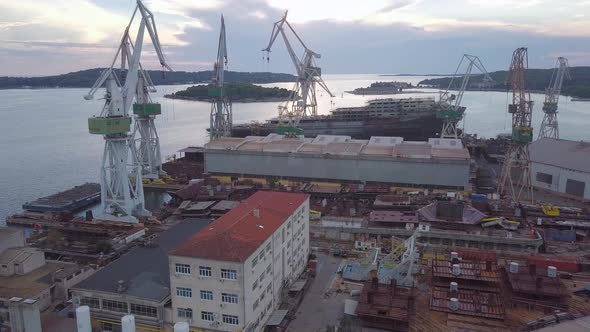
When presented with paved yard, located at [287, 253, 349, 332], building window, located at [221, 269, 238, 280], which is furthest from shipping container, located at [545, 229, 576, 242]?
building window, located at [221, 269, 238, 280]

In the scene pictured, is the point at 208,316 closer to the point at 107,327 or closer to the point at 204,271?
the point at 204,271

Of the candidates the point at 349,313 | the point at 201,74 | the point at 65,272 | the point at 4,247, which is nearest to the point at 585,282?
the point at 349,313

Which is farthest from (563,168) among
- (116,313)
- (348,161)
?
(116,313)

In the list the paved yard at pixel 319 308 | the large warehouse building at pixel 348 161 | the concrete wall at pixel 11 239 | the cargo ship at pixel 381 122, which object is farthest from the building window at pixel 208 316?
the cargo ship at pixel 381 122

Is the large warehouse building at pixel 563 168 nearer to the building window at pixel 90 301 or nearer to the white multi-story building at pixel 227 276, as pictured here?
the white multi-story building at pixel 227 276

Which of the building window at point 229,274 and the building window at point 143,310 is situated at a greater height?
the building window at point 229,274

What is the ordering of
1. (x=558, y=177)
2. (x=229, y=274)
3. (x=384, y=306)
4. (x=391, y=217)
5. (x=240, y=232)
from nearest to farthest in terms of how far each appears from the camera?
(x=229, y=274) < (x=240, y=232) < (x=384, y=306) < (x=391, y=217) < (x=558, y=177)
